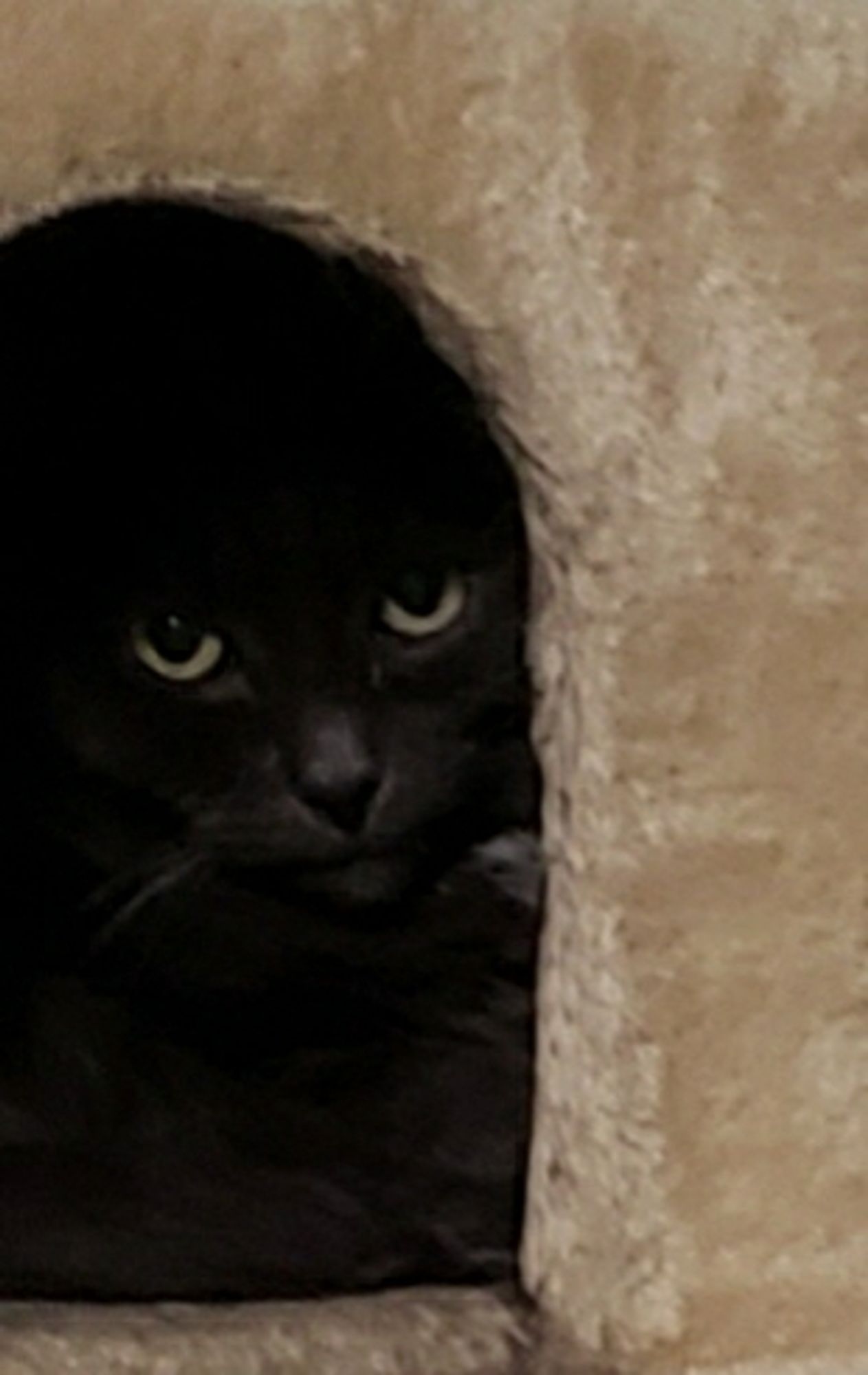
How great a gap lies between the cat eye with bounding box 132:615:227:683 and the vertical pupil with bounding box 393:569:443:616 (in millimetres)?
97

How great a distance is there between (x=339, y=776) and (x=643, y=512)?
0.33 metres

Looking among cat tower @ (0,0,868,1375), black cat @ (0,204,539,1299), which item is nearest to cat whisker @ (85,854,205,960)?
black cat @ (0,204,539,1299)

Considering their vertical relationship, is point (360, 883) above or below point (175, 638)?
below

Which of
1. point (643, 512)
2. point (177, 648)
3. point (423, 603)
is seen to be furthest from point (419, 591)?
point (643, 512)

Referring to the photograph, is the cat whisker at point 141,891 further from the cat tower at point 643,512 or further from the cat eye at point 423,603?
the cat tower at point 643,512

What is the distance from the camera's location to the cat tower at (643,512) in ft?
2.97

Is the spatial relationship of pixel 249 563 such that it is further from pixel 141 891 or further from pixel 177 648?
pixel 141 891

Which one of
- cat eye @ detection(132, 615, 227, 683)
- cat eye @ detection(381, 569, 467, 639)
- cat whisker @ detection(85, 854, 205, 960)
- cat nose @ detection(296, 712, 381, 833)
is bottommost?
cat whisker @ detection(85, 854, 205, 960)

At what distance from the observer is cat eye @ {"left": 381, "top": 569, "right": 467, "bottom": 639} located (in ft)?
4.31

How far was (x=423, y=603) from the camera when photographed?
1321mm

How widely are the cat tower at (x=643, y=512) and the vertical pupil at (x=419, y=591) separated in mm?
309

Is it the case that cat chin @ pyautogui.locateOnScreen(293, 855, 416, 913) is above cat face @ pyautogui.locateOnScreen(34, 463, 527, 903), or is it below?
below

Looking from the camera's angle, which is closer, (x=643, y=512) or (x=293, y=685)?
(x=643, y=512)

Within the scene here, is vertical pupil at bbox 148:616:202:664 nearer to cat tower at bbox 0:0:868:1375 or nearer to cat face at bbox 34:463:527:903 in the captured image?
cat face at bbox 34:463:527:903
